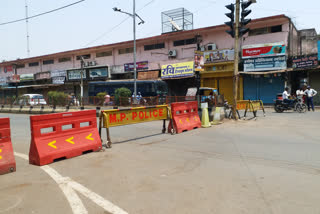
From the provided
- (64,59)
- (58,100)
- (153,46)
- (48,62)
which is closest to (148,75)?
(153,46)

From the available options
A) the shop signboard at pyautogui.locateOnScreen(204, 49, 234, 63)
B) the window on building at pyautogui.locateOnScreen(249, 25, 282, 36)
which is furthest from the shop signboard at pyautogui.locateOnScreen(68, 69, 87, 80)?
the window on building at pyautogui.locateOnScreen(249, 25, 282, 36)

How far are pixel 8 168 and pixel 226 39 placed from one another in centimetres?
2377

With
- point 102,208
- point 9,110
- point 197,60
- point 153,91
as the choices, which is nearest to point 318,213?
point 102,208

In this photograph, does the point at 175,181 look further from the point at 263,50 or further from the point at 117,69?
the point at 117,69

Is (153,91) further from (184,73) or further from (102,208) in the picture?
(102,208)

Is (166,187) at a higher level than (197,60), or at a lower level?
lower

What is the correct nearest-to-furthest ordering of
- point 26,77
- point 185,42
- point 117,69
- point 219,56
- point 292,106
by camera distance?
point 292,106, point 219,56, point 185,42, point 117,69, point 26,77

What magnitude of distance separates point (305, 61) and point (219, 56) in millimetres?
7519

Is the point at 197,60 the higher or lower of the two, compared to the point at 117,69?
lower

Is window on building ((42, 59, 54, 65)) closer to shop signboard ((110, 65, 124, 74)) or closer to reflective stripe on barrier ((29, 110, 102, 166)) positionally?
shop signboard ((110, 65, 124, 74))

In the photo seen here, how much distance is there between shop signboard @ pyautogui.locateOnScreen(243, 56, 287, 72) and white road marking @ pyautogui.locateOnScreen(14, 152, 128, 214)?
69.1ft

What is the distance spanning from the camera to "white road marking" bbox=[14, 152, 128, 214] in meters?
3.11

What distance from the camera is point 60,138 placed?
5715 millimetres

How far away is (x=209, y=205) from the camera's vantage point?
3.19m
